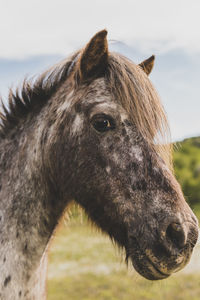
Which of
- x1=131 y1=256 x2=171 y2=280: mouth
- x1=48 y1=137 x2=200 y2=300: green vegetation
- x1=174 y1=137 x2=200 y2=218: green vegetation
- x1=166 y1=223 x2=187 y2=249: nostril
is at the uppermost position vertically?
x1=166 y1=223 x2=187 y2=249: nostril

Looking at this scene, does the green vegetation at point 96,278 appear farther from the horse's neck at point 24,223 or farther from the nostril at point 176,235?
the nostril at point 176,235

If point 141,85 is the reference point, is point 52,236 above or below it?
below

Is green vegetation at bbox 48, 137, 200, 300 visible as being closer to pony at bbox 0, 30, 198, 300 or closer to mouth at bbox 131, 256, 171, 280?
pony at bbox 0, 30, 198, 300

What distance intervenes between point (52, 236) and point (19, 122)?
3.56 ft

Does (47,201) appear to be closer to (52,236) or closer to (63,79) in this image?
(52,236)

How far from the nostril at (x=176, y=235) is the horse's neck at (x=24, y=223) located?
1.04 metres

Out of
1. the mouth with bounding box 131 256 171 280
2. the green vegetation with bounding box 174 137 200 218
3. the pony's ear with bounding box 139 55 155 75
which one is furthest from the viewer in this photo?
the green vegetation with bounding box 174 137 200 218

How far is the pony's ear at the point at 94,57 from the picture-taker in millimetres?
2717

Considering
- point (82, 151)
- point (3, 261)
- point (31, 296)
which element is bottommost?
point (31, 296)

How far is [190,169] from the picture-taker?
2311cm

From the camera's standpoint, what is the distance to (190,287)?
9.21m

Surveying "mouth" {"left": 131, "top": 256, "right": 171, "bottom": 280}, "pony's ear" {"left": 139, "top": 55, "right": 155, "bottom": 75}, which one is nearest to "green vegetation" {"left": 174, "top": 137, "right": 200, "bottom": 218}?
"pony's ear" {"left": 139, "top": 55, "right": 155, "bottom": 75}

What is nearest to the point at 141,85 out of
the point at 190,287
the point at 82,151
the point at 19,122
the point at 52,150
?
the point at 82,151

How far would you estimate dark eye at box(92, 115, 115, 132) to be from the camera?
263cm
